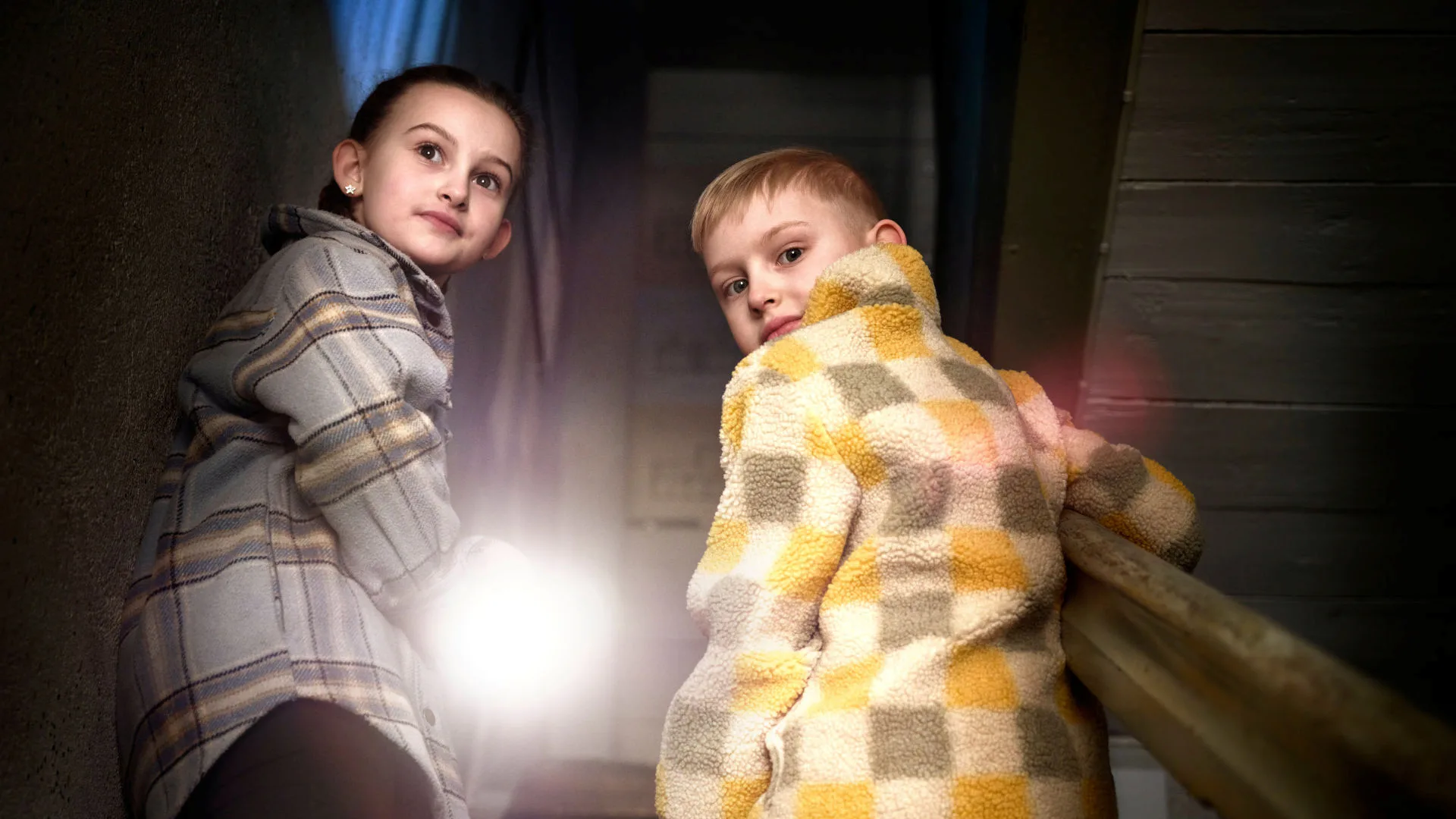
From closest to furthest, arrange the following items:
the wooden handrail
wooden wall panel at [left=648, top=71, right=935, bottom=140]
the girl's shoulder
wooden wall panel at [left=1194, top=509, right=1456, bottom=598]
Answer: the wooden handrail → the girl's shoulder → wooden wall panel at [left=1194, top=509, right=1456, bottom=598] → wooden wall panel at [left=648, top=71, right=935, bottom=140]

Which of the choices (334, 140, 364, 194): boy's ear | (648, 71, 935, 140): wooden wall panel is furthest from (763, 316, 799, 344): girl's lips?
(648, 71, 935, 140): wooden wall panel

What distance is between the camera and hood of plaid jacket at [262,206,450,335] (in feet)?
2.76

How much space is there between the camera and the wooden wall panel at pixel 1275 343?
1.10m

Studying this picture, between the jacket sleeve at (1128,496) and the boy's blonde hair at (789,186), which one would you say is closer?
the jacket sleeve at (1128,496)

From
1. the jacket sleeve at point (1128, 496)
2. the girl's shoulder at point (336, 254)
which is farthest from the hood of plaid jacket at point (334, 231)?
the jacket sleeve at point (1128, 496)

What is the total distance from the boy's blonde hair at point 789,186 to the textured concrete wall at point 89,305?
437 mm

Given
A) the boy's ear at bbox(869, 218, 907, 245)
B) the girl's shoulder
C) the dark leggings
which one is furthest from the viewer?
the boy's ear at bbox(869, 218, 907, 245)

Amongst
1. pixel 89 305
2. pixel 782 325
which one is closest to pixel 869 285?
pixel 782 325

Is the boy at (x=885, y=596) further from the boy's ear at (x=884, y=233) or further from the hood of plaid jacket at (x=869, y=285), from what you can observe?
the boy's ear at (x=884, y=233)

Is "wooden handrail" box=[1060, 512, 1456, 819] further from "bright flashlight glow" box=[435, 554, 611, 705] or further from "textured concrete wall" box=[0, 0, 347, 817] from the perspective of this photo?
"textured concrete wall" box=[0, 0, 347, 817]

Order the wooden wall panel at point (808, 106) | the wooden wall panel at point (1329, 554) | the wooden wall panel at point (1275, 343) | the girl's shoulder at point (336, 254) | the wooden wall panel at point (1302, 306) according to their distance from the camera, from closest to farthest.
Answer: the girl's shoulder at point (336, 254)
the wooden wall panel at point (1302, 306)
the wooden wall panel at point (1275, 343)
the wooden wall panel at point (1329, 554)
the wooden wall panel at point (808, 106)

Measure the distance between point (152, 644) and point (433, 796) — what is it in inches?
9.4

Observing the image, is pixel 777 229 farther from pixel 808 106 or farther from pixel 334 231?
pixel 808 106

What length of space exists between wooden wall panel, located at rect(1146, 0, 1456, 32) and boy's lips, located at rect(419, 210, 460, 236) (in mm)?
745
